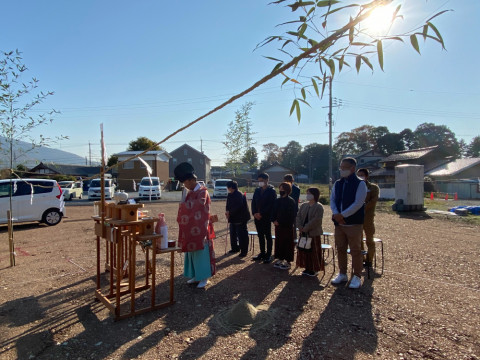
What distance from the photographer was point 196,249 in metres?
4.16

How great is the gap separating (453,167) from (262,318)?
37.9 metres

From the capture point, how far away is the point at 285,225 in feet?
17.5

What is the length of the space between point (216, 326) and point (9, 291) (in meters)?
3.22

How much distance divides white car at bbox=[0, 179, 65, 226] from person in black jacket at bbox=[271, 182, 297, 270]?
7.72m

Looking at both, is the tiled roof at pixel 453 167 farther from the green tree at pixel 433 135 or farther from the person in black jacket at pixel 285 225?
the person in black jacket at pixel 285 225

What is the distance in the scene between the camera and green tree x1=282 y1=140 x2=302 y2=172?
6529 cm

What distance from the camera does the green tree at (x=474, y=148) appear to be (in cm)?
5325

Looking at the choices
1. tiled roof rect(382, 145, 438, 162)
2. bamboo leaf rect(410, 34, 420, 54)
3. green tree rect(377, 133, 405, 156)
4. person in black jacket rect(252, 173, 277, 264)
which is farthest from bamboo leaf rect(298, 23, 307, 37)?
green tree rect(377, 133, 405, 156)

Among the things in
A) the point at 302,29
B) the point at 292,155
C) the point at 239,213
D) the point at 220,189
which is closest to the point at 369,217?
the point at 239,213

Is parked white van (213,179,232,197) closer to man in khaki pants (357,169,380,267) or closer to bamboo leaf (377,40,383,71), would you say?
man in khaki pants (357,169,380,267)

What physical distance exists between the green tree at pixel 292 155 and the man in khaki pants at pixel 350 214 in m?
61.2

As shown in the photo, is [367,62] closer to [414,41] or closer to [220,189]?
[414,41]

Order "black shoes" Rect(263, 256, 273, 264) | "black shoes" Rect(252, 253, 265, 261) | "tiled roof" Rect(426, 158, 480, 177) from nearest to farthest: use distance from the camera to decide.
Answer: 1. "black shoes" Rect(263, 256, 273, 264)
2. "black shoes" Rect(252, 253, 265, 261)
3. "tiled roof" Rect(426, 158, 480, 177)

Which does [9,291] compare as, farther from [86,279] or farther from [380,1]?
[380,1]
